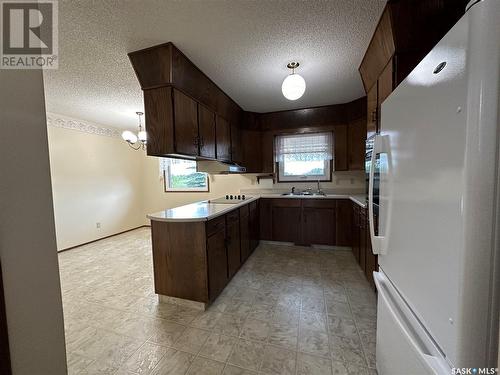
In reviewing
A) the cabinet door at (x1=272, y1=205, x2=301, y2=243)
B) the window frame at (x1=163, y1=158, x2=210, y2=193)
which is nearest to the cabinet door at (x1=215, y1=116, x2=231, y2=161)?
the cabinet door at (x1=272, y1=205, x2=301, y2=243)

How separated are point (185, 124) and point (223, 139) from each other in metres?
0.98

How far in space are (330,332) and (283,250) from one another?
6.03 feet

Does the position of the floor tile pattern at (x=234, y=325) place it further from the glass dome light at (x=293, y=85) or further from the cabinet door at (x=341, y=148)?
the glass dome light at (x=293, y=85)

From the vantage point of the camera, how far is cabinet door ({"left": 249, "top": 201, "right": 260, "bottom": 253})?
3.29m

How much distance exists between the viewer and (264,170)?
398cm

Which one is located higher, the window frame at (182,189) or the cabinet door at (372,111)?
the cabinet door at (372,111)

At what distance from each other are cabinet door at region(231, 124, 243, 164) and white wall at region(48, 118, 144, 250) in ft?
9.73

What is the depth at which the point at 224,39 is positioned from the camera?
1.72m

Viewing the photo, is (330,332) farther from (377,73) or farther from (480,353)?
(377,73)

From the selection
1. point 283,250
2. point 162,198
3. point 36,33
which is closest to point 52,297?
point 36,33

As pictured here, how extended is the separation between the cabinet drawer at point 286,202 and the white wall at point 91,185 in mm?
3634

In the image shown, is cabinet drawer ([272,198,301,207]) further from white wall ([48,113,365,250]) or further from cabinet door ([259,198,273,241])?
white wall ([48,113,365,250])

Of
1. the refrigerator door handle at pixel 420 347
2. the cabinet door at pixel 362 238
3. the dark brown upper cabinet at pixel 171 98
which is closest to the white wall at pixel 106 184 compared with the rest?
the cabinet door at pixel 362 238

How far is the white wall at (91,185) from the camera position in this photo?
138 inches
